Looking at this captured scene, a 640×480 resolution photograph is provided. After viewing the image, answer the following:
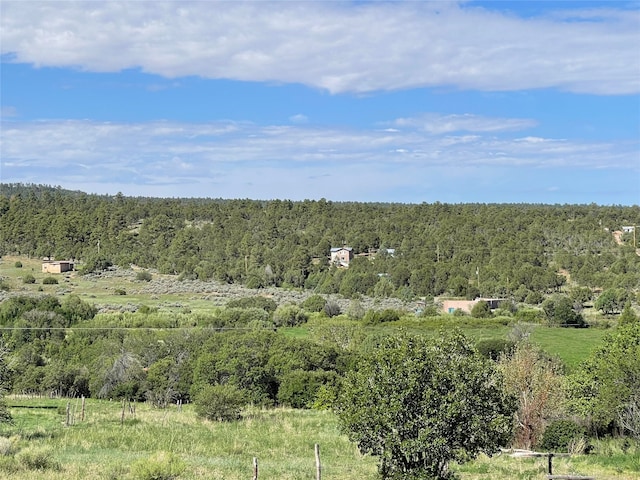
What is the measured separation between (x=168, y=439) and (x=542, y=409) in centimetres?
1408

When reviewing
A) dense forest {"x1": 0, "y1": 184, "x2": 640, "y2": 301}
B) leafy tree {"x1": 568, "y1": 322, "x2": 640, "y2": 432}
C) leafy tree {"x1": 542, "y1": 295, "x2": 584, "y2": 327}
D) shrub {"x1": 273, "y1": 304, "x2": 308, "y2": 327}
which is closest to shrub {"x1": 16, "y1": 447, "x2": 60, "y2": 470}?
leafy tree {"x1": 568, "y1": 322, "x2": 640, "y2": 432}

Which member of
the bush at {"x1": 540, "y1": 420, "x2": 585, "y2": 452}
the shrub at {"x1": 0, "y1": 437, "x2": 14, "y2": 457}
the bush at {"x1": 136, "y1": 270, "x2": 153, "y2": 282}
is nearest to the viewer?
the shrub at {"x1": 0, "y1": 437, "x2": 14, "y2": 457}

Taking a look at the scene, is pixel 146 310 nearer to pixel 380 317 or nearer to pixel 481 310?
pixel 380 317

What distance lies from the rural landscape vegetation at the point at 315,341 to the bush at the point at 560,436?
0.08 metres

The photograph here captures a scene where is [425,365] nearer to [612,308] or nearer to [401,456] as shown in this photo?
[401,456]

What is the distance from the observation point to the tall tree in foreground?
560 inches

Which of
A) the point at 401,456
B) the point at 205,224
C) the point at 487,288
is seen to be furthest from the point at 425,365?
the point at 205,224

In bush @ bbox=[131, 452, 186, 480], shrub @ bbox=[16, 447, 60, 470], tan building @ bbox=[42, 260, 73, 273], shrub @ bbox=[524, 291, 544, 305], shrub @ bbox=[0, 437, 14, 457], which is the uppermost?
bush @ bbox=[131, 452, 186, 480]

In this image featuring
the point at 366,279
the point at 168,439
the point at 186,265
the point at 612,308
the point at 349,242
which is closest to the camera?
the point at 168,439

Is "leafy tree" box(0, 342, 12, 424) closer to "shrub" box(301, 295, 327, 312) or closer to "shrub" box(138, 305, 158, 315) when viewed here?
"shrub" box(138, 305, 158, 315)

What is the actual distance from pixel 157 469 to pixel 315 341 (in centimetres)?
3687

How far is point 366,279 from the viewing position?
103m

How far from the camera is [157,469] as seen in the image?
1540 cm

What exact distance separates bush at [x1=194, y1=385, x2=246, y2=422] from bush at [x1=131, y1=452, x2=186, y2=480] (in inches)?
572
